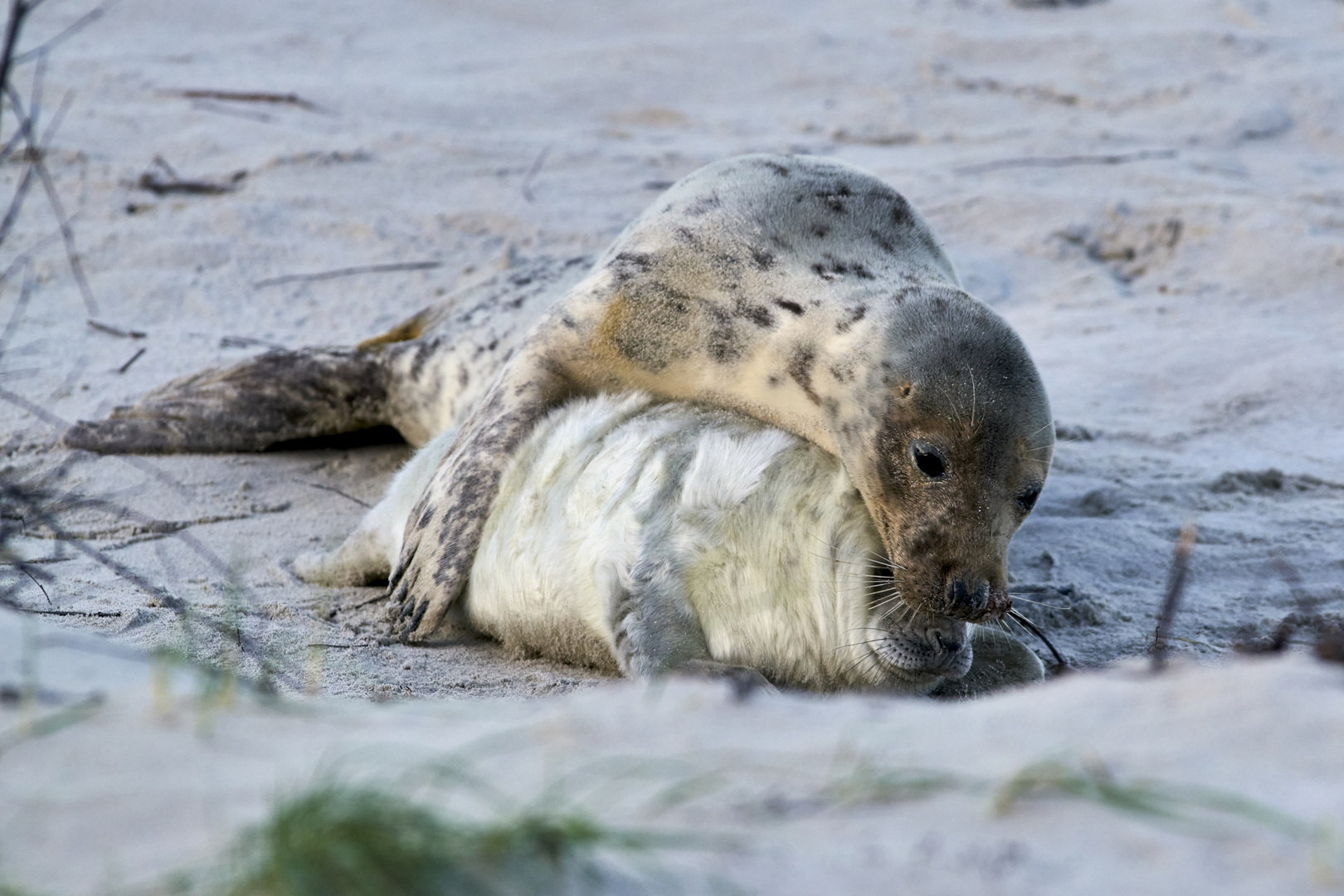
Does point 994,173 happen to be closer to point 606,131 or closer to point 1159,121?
point 1159,121

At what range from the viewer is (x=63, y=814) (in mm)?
1138

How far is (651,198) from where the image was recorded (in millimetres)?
6027

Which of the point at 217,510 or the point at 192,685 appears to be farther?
the point at 217,510

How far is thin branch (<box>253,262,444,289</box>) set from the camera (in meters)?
5.37

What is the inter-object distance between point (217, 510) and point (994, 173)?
158 inches

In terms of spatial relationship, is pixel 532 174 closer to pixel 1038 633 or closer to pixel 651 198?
pixel 651 198

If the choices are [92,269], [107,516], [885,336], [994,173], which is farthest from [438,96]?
[885,336]

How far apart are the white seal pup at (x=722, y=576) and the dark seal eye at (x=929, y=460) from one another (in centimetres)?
17

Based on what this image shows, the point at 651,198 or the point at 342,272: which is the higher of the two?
the point at 651,198

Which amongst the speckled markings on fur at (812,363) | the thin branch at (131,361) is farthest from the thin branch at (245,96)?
the speckled markings on fur at (812,363)

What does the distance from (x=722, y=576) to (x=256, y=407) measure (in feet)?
7.48

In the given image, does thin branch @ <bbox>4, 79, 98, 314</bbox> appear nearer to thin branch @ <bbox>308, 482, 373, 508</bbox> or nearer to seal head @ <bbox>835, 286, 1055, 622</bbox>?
thin branch @ <bbox>308, 482, 373, 508</bbox>

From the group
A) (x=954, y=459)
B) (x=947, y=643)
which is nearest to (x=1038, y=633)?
(x=947, y=643)

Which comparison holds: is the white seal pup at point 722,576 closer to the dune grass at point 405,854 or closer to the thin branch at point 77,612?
the thin branch at point 77,612
